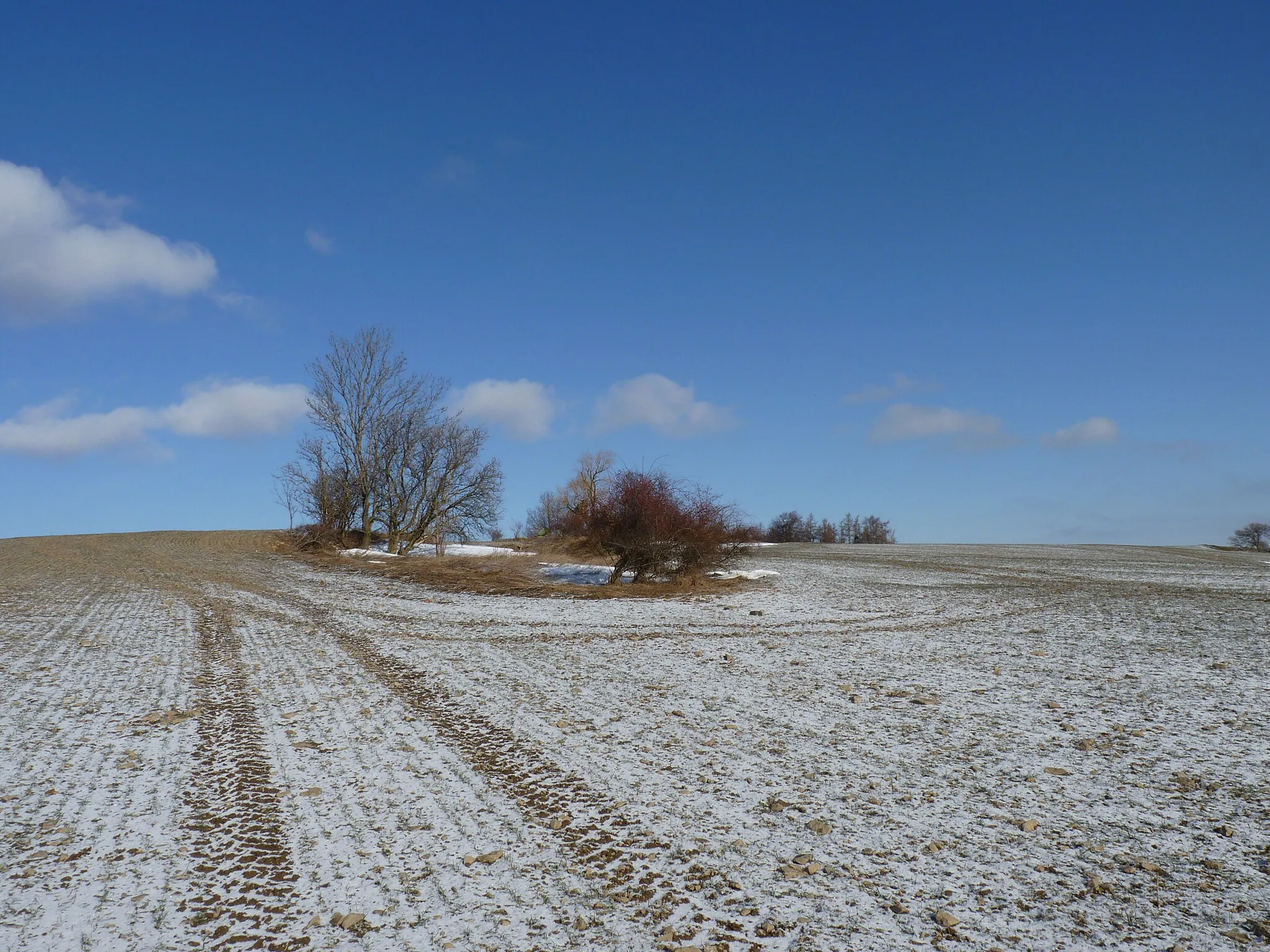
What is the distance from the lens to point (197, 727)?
6617mm

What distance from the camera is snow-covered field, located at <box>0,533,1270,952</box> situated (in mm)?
3590

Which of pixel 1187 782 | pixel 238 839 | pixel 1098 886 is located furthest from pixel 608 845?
pixel 1187 782

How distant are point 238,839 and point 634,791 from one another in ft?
8.21

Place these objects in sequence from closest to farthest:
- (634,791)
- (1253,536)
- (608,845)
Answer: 1. (608,845)
2. (634,791)
3. (1253,536)

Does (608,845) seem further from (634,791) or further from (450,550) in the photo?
(450,550)

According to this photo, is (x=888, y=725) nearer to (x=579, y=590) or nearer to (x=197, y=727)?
(x=197, y=727)

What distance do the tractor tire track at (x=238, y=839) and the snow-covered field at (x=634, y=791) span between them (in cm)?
2

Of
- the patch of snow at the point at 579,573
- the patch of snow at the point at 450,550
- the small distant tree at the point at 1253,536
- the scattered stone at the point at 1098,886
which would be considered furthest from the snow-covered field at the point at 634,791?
the small distant tree at the point at 1253,536

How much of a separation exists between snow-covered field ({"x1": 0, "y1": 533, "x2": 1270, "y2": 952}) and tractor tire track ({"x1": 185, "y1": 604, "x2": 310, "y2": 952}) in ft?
0.07

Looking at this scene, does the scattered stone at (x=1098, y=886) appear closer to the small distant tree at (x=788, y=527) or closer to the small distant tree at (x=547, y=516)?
the small distant tree at (x=547, y=516)

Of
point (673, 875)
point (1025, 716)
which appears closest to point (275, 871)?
point (673, 875)

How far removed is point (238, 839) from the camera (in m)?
4.41

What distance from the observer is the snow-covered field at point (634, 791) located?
359cm

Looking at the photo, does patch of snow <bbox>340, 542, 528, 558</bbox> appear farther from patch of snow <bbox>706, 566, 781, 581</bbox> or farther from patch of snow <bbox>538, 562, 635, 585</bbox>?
patch of snow <bbox>706, 566, 781, 581</bbox>
